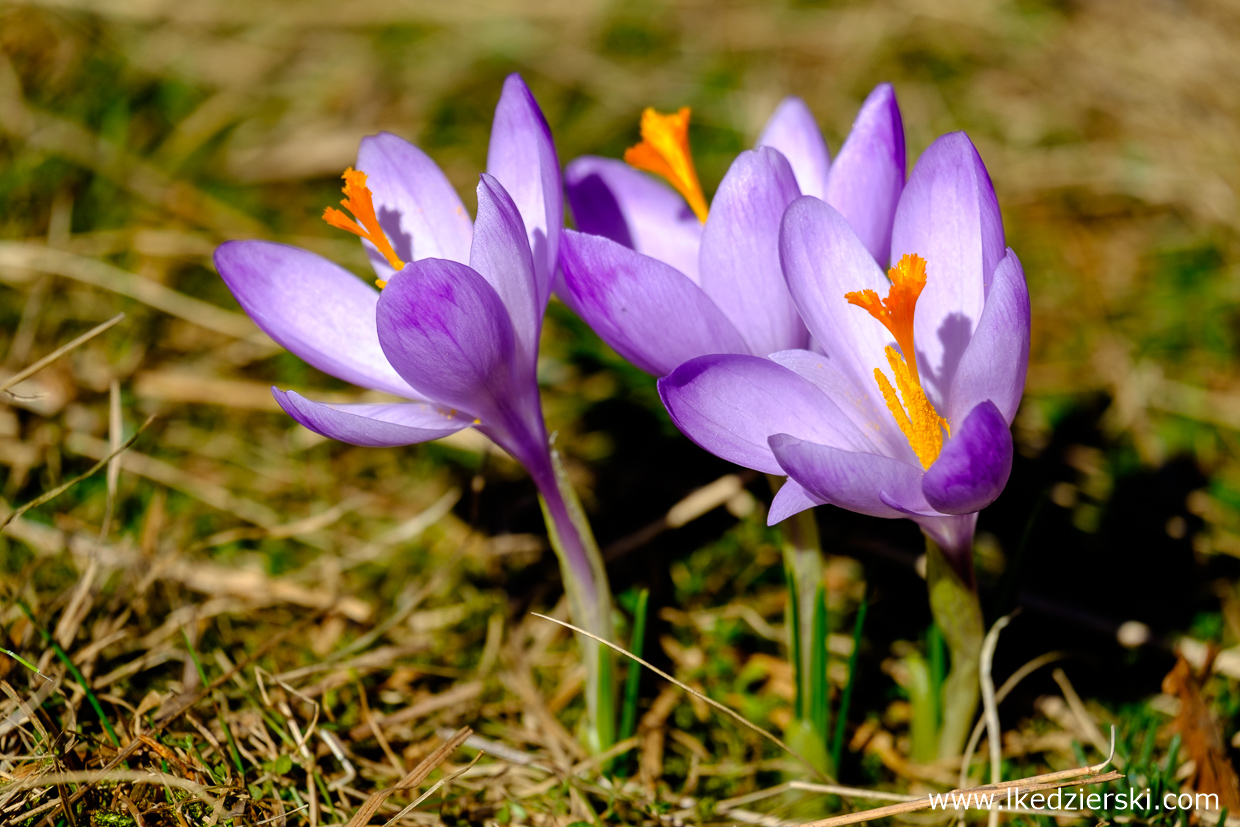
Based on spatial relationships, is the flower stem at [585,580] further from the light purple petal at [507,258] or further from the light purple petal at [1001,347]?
the light purple petal at [1001,347]

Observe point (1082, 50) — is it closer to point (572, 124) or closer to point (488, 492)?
point (572, 124)

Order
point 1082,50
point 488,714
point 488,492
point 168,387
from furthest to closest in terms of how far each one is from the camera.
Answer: point 1082,50
point 168,387
point 488,492
point 488,714

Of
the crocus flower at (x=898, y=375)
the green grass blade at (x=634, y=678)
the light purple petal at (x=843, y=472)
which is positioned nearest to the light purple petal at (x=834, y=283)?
the crocus flower at (x=898, y=375)

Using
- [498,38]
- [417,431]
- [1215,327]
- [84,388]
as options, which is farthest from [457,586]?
[498,38]

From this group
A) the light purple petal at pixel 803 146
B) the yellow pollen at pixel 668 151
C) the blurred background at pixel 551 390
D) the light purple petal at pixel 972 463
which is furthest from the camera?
the blurred background at pixel 551 390

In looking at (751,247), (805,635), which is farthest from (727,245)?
(805,635)

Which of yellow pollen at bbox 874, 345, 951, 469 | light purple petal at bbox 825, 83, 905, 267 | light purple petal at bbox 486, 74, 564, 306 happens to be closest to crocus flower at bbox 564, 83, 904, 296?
light purple petal at bbox 825, 83, 905, 267
